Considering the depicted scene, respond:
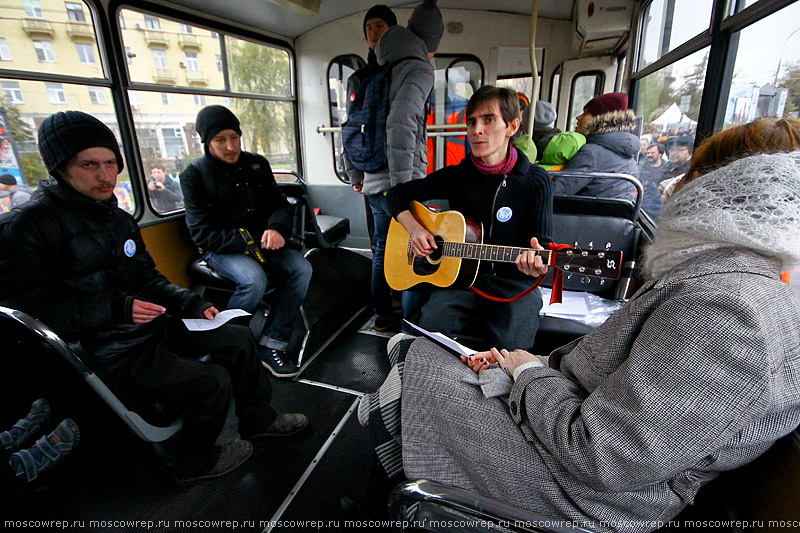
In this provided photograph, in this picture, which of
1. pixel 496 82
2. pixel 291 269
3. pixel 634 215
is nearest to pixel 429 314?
pixel 291 269

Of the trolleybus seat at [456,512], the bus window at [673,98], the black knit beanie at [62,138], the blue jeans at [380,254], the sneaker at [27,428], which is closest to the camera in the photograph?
the trolleybus seat at [456,512]

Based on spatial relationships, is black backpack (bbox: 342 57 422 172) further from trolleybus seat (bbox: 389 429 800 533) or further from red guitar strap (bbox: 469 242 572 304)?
trolleybus seat (bbox: 389 429 800 533)

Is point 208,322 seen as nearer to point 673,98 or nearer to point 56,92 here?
point 56,92

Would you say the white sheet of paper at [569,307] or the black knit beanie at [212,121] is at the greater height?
the black knit beanie at [212,121]

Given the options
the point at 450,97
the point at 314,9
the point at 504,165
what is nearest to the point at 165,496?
the point at 504,165

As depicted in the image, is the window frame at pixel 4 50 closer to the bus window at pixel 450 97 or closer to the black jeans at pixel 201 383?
the black jeans at pixel 201 383

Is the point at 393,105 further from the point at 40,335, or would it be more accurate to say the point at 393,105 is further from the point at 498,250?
the point at 40,335

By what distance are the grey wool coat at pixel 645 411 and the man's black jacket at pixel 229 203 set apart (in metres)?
2.24

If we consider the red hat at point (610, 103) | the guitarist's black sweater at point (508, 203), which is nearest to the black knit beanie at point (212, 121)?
the guitarist's black sweater at point (508, 203)

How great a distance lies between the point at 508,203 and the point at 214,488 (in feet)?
6.71

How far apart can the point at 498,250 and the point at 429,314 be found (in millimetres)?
540

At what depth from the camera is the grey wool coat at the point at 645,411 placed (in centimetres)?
74

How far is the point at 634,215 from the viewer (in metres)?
2.60

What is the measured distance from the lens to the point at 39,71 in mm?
2398
